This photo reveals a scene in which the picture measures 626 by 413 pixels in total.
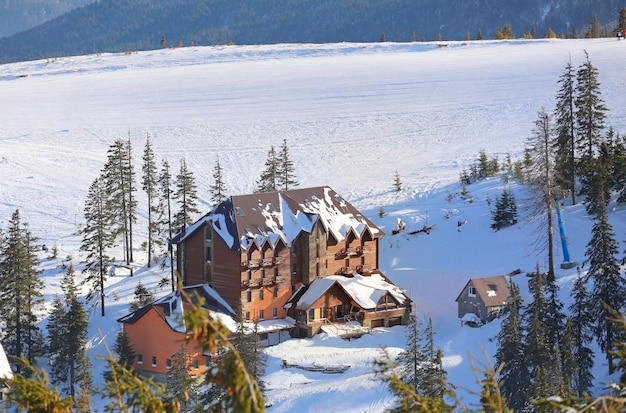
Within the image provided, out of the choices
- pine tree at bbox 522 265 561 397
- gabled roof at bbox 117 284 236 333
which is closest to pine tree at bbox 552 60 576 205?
pine tree at bbox 522 265 561 397

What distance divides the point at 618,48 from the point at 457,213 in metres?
60.2

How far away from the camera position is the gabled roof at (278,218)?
177 feet

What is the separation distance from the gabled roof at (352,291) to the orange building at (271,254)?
0.54 feet

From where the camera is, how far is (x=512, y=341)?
131ft

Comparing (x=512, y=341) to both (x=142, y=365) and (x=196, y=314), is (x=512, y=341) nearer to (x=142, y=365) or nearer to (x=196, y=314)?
(x=142, y=365)

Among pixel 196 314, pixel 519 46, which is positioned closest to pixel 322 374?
pixel 196 314

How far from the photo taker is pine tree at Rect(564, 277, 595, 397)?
4088 centimetres

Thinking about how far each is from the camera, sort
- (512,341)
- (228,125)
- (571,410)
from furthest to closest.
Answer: (228,125) < (512,341) < (571,410)

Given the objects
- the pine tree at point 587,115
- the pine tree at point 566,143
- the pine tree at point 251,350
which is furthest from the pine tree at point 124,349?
the pine tree at point 587,115

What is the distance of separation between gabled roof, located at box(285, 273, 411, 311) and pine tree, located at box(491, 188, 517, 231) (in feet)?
30.0

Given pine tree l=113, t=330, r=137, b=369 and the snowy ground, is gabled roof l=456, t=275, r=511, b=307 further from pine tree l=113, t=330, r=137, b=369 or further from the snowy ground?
pine tree l=113, t=330, r=137, b=369

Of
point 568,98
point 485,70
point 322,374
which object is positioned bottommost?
point 322,374

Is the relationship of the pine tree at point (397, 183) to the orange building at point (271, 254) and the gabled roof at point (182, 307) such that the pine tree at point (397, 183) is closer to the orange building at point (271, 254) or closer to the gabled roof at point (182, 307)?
the orange building at point (271, 254)

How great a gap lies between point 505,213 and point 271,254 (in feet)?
52.6
